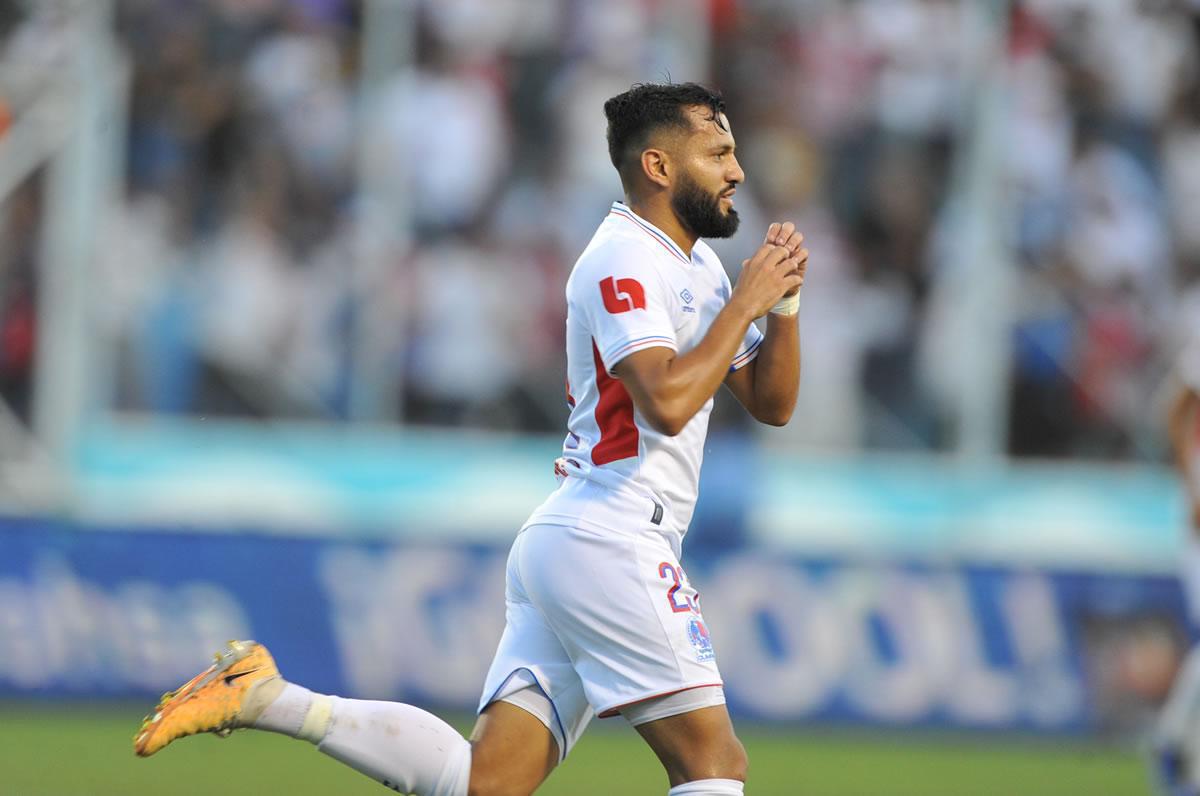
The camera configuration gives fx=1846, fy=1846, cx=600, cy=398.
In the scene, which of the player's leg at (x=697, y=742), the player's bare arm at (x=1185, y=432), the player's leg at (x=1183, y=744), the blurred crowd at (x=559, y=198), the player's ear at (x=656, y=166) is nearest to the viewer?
the player's leg at (x=697, y=742)

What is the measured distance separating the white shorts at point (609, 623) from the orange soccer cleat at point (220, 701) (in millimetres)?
648

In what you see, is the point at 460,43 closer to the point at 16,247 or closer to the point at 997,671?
the point at 16,247

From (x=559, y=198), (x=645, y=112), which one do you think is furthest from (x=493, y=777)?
(x=559, y=198)

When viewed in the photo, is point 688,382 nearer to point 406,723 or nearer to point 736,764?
point 736,764

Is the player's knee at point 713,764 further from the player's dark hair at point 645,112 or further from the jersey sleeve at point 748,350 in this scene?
the player's dark hair at point 645,112

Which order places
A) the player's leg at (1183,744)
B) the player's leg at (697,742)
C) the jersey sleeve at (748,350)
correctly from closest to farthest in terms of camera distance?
the player's leg at (697,742)
the jersey sleeve at (748,350)
the player's leg at (1183,744)

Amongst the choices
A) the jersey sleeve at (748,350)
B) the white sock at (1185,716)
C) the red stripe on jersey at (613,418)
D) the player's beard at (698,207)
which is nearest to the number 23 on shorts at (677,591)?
the red stripe on jersey at (613,418)

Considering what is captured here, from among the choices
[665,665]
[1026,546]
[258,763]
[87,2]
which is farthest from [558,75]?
[665,665]

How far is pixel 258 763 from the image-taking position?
31.0 ft

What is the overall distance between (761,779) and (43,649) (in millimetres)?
4354

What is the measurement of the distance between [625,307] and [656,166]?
0.52m

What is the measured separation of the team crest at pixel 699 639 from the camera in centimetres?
498

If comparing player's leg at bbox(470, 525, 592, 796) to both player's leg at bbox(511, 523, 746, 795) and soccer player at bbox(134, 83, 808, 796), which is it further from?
player's leg at bbox(511, 523, 746, 795)

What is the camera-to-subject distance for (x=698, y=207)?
17.0 ft
